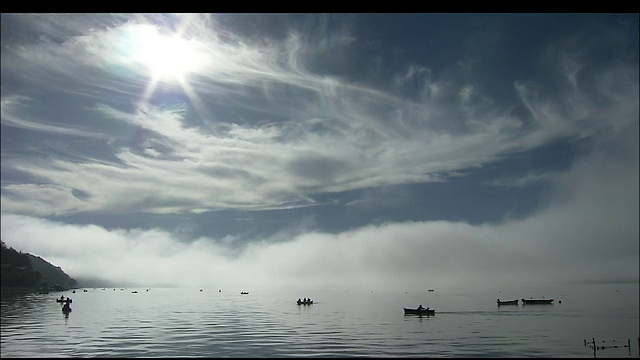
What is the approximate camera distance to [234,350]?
57156 millimetres

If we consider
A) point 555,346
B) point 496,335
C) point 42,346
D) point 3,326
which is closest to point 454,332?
point 496,335

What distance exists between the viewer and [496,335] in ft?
258

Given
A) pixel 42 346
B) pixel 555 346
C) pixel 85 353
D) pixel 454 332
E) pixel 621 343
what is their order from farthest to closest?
pixel 454 332 < pixel 621 343 < pixel 555 346 < pixel 42 346 < pixel 85 353

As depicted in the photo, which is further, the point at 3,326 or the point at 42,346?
the point at 3,326

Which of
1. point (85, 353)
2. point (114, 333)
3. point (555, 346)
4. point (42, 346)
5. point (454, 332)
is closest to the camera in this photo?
point (85, 353)

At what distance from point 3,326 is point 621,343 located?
331 ft

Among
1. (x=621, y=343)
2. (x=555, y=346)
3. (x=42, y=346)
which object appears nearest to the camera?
(x=42, y=346)

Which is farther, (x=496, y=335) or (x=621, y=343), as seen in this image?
(x=496, y=335)

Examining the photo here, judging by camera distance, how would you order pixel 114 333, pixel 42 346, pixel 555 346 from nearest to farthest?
1. pixel 42 346
2. pixel 555 346
3. pixel 114 333
